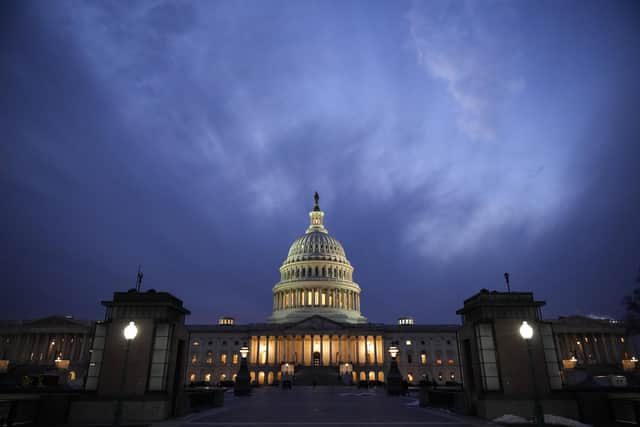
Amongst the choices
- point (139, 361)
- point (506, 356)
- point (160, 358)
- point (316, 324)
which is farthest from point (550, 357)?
point (316, 324)

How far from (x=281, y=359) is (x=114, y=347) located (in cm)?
8826

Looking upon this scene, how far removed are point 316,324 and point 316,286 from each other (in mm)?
18408

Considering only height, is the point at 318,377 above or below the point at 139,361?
below

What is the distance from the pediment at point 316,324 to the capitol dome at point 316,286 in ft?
30.0

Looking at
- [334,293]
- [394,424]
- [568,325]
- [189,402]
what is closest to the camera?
[394,424]


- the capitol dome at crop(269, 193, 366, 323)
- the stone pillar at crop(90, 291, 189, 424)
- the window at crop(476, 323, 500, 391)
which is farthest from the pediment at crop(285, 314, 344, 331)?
the window at crop(476, 323, 500, 391)

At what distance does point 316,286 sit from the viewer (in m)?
122

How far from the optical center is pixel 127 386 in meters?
20.4

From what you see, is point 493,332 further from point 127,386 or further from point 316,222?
point 316,222

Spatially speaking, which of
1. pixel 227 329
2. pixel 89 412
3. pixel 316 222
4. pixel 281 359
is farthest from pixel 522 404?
pixel 316 222

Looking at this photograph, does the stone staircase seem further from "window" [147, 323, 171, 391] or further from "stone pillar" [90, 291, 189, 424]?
"window" [147, 323, 171, 391]

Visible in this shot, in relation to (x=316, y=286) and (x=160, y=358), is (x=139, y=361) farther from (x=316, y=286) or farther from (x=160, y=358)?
(x=316, y=286)

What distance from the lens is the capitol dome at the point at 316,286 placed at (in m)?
119

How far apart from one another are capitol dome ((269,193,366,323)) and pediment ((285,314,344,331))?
9137mm
